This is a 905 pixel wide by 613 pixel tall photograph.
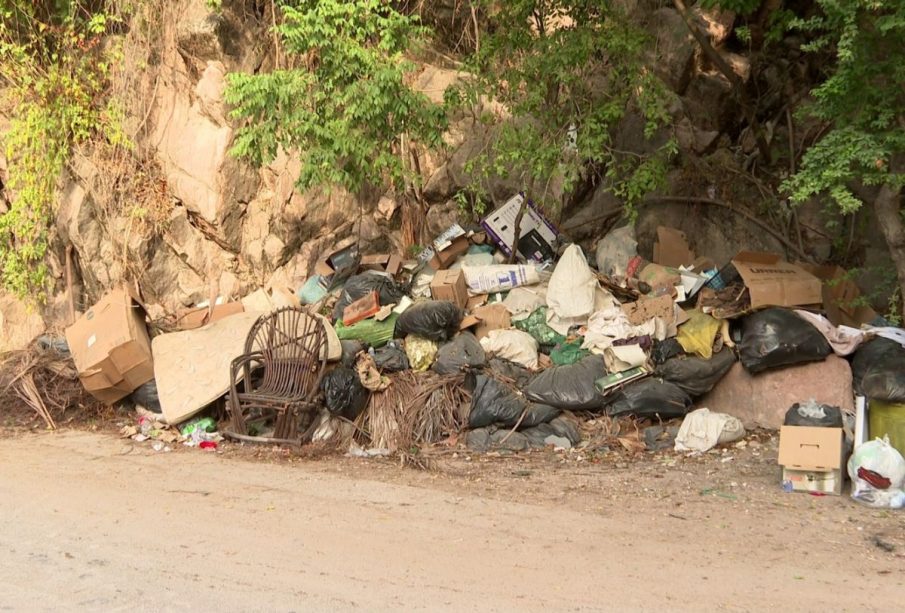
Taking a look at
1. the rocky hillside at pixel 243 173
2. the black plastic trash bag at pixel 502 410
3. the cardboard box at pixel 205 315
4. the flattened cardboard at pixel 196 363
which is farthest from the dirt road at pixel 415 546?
the rocky hillside at pixel 243 173

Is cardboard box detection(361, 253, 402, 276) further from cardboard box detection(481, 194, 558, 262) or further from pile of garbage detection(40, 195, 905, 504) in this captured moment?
cardboard box detection(481, 194, 558, 262)

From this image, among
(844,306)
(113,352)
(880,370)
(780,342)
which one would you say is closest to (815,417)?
(880,370)

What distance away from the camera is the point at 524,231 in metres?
8.16

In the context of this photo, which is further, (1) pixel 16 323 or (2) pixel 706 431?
(1) pixel 16 323

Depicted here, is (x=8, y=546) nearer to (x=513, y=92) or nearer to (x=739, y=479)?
(x=739, y=479)

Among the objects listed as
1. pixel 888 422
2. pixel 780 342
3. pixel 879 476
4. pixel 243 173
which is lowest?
pixel 879 476

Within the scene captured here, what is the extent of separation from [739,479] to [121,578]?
3.69 meters

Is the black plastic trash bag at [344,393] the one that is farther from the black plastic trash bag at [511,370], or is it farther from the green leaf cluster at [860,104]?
the green leaf cluster at [860,104]

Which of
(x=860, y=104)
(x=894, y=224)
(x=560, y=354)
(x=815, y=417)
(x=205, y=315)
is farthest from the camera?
(x=205, y=315)

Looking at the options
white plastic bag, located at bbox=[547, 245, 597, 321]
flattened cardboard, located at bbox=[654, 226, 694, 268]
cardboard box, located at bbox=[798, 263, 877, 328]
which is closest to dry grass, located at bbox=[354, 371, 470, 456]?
white plastic bag, located at bbox=[547, 245, 597, 321]

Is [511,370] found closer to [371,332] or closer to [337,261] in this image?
[371,332]

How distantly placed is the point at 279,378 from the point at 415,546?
2.79 metres

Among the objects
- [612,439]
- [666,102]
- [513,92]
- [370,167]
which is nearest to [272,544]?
[612,439]

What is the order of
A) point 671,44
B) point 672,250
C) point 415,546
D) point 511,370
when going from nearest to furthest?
1. point 415,546
2. point 511,370
3. point 672,250
4. point 671,44
